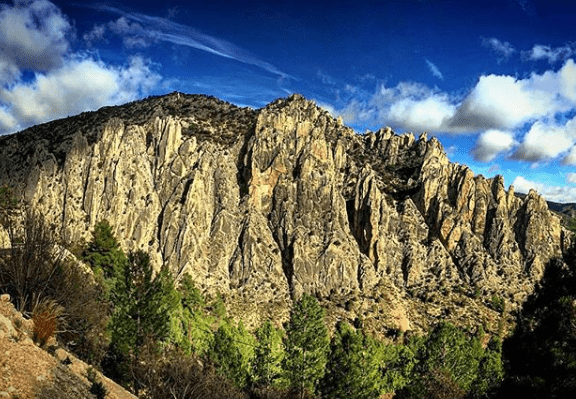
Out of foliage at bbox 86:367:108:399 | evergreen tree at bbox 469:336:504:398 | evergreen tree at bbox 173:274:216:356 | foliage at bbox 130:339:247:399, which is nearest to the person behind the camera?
foliage at bbox 86:367:108:399

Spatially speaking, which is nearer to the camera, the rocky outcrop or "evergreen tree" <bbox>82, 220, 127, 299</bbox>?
the rocky outcrop

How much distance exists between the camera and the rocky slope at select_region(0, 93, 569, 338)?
269ft

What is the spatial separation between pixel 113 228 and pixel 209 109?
218ft

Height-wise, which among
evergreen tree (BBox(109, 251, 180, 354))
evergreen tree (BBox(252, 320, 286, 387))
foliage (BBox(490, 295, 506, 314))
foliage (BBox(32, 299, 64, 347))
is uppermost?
foliage (BBox(490, 295, 506, 314))

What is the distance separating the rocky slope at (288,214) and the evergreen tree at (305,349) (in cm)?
2646

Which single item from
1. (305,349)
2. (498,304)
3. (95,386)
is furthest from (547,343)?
(498,304)

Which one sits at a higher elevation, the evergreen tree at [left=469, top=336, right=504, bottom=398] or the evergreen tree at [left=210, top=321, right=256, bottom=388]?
the evergreen tree at [left=469, top=336, right=504, bottom=398]

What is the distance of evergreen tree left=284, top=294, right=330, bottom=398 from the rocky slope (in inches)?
1042

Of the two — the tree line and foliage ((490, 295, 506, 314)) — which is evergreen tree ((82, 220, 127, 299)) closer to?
the tree line

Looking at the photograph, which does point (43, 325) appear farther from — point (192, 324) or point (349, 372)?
point (192, 324)

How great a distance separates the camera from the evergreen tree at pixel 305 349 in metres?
50.5

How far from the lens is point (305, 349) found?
2005 inches

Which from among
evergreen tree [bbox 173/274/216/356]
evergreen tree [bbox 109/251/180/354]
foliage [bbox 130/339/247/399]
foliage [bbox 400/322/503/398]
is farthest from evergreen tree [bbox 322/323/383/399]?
evergreen tree [bbox 109/251/180/354]

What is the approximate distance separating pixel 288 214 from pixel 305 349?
1843 inches
